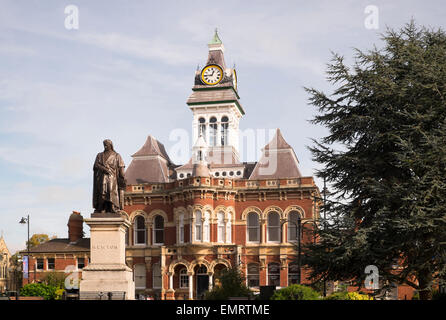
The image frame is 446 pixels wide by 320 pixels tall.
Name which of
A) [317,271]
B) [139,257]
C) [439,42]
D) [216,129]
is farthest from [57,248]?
[439,42]

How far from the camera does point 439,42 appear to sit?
23.4 metres

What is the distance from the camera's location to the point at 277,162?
60.2 m

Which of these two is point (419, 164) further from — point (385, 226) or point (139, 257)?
point (139, 257)

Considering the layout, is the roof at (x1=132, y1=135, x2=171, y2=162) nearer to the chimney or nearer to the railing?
the chimney

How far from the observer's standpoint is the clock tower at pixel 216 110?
2635 inches

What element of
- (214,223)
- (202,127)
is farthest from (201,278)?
(202,127)

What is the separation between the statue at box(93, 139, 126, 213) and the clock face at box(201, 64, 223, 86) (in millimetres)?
49375

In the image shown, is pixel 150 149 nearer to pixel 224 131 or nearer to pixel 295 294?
pixel 224 131

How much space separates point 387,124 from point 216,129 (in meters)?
45.8

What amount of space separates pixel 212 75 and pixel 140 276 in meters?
23.5

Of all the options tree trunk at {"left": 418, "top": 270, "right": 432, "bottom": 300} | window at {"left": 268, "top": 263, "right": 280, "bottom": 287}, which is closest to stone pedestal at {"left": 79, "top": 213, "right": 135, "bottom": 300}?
tree trunk at {"left": 418, "top": 270, "right": 432, "bottom": 300}

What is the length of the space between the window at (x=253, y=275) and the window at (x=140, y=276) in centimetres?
994

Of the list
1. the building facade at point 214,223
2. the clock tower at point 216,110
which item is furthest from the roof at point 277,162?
the clock tower at point 216,110

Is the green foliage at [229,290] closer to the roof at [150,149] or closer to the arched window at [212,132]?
the roof at [150,149]
